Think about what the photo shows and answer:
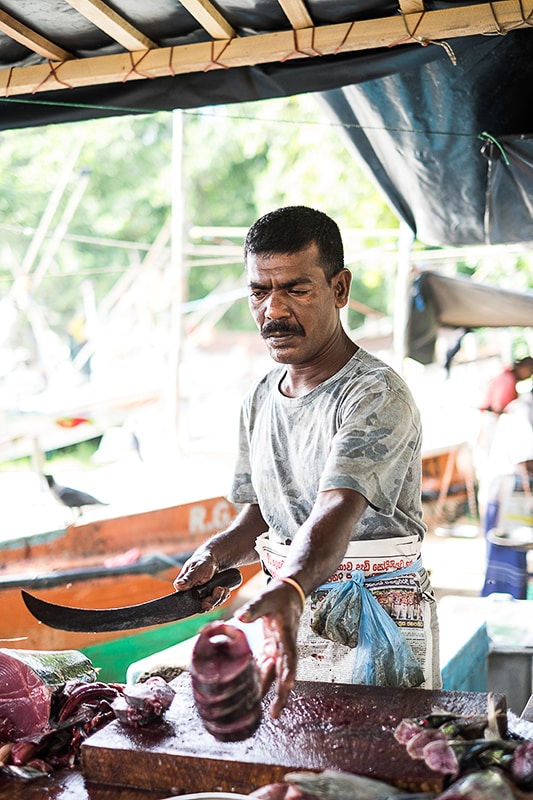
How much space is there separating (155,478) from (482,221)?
4.38 metres

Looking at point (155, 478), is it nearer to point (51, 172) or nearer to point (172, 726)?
point (172, 726)

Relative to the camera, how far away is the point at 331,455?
98.3 inches

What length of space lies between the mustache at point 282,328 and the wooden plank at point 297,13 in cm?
113

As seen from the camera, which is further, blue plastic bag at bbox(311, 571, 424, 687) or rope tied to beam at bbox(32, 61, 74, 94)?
rope tied to beam at bbox(32, 61, 74, 94)

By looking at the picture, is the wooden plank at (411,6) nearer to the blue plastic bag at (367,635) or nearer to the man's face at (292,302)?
the man's face at (292,302)

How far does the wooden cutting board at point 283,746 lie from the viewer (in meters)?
2.08

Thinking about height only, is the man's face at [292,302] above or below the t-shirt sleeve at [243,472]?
above

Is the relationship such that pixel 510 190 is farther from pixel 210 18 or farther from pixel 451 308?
pixel 451 308

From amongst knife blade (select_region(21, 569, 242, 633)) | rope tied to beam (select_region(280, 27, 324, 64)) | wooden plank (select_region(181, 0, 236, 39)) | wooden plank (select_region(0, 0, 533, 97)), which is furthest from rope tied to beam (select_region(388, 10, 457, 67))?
knife blade (select_region(21, 569, 242, 633))

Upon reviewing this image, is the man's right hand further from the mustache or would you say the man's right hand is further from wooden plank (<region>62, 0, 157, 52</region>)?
wooden plank (<region>62, 0, 157, 52</region>)

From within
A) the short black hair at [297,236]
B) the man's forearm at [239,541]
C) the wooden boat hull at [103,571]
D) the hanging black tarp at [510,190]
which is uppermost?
the hanging black tarp at [510,190]

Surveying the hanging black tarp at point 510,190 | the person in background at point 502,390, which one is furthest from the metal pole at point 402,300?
the hanging black tarp at point 510,190

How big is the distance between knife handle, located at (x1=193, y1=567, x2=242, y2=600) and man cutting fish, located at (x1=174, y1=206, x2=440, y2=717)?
32mm

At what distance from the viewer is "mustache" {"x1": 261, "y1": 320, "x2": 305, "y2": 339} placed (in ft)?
9.18
